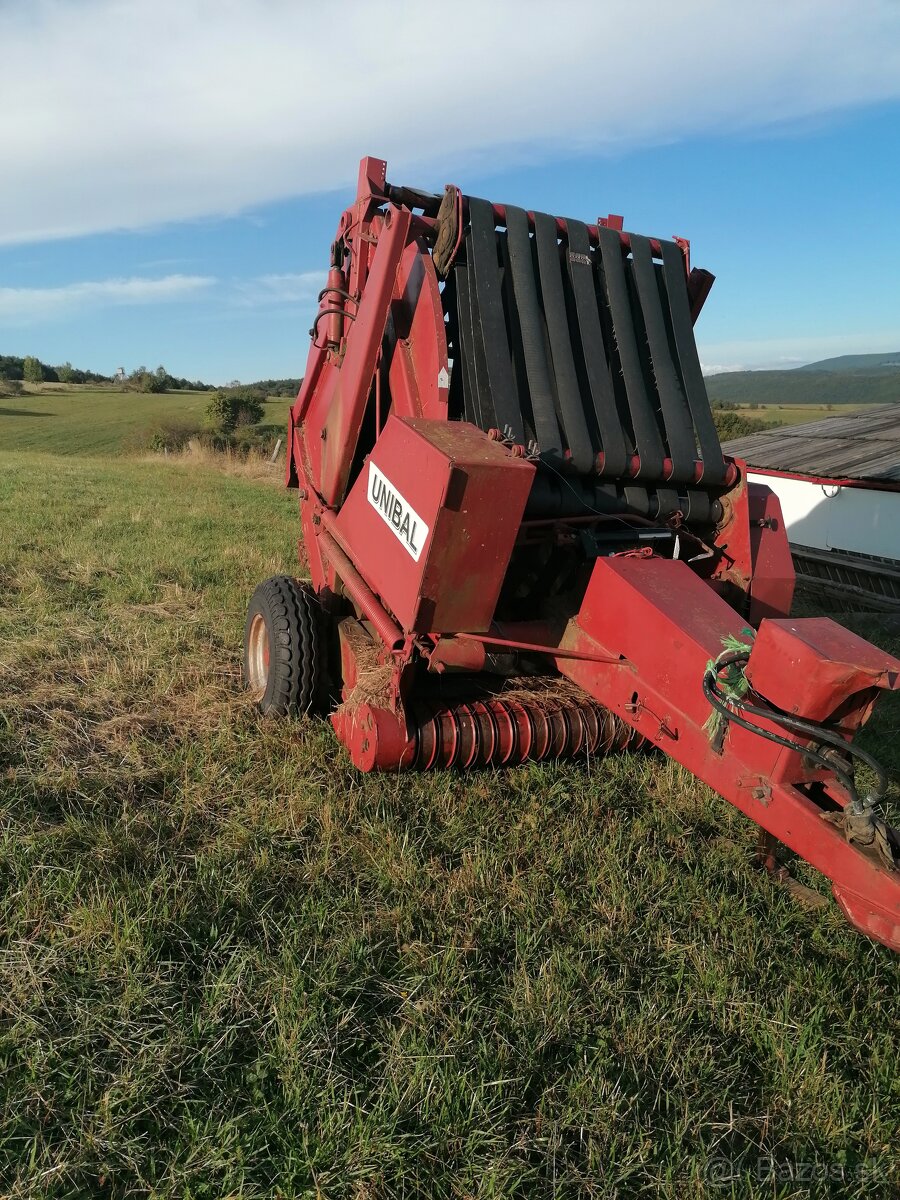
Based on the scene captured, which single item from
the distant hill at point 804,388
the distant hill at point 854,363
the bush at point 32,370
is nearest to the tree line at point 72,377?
the bush at point 32,370

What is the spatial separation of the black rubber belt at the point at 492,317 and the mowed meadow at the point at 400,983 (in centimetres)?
170

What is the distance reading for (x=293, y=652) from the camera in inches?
158

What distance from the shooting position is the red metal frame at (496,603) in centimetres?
227

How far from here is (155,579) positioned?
22.7ft

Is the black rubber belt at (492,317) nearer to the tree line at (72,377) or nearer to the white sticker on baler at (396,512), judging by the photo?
the white sticker on baler at (396,512)

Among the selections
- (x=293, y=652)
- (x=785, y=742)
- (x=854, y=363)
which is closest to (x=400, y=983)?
(x=785, y=742)

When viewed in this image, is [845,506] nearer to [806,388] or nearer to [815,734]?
[815,734]

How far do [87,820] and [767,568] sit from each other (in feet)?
11.0

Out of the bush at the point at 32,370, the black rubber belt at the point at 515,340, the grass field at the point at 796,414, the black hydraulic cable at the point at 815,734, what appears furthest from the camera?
the bush at the point at 32,370

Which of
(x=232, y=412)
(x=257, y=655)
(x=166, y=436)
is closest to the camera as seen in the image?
(x=257, y=655)

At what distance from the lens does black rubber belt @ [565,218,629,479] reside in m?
3.81

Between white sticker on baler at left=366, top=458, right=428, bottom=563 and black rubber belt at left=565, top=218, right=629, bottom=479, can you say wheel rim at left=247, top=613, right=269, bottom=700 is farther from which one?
black rubber belt at left=565, top=218, right=629, bottom=479

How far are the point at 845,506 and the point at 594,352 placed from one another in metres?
7.48

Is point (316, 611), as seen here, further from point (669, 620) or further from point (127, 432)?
point (127, 432)
